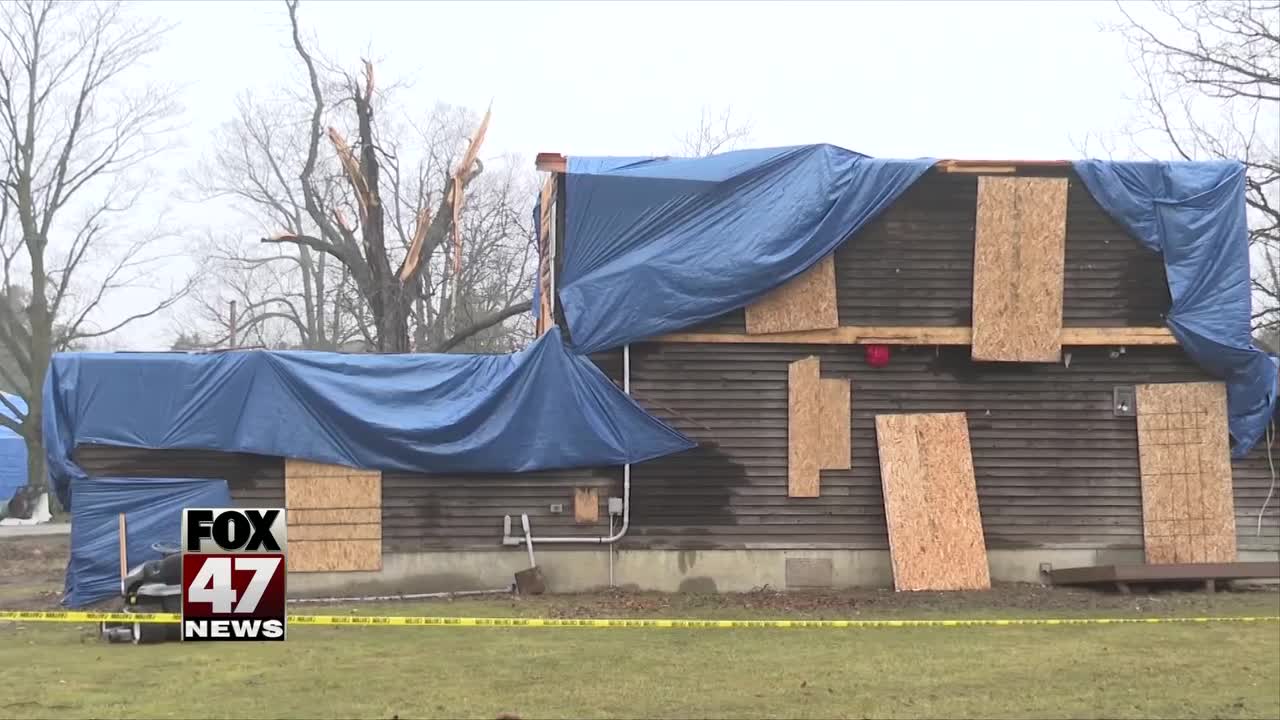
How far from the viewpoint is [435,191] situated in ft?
149

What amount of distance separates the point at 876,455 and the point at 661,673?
23.7ft

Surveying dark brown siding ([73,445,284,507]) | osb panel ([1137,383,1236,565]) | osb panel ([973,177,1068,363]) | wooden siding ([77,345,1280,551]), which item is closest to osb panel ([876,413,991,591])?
wooden siding ([77,345,1280,551])

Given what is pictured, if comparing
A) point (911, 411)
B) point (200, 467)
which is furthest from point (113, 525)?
point (911, 411)

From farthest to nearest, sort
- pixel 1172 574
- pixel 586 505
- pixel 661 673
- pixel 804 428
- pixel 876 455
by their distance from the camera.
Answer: pixel 876 455 < pixel 804 428 < pixel 586 505 < pixel 1172 574 < pixel 661 673

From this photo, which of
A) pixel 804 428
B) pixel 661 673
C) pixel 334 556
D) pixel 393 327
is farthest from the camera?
pixel 393 327

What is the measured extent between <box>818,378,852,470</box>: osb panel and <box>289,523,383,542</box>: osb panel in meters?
5.77

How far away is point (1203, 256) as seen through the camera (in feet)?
55.8

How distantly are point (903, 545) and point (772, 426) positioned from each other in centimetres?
224

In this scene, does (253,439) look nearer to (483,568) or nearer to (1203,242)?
(483,568)

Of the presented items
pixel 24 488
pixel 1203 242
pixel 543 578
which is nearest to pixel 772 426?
pixel 543 578

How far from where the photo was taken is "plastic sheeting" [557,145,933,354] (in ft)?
54.4

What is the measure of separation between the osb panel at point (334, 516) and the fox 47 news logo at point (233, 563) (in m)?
9.98

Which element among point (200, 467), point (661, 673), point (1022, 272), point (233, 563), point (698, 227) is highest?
point (698, 227)

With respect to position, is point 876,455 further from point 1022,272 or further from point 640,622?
point 640,622
